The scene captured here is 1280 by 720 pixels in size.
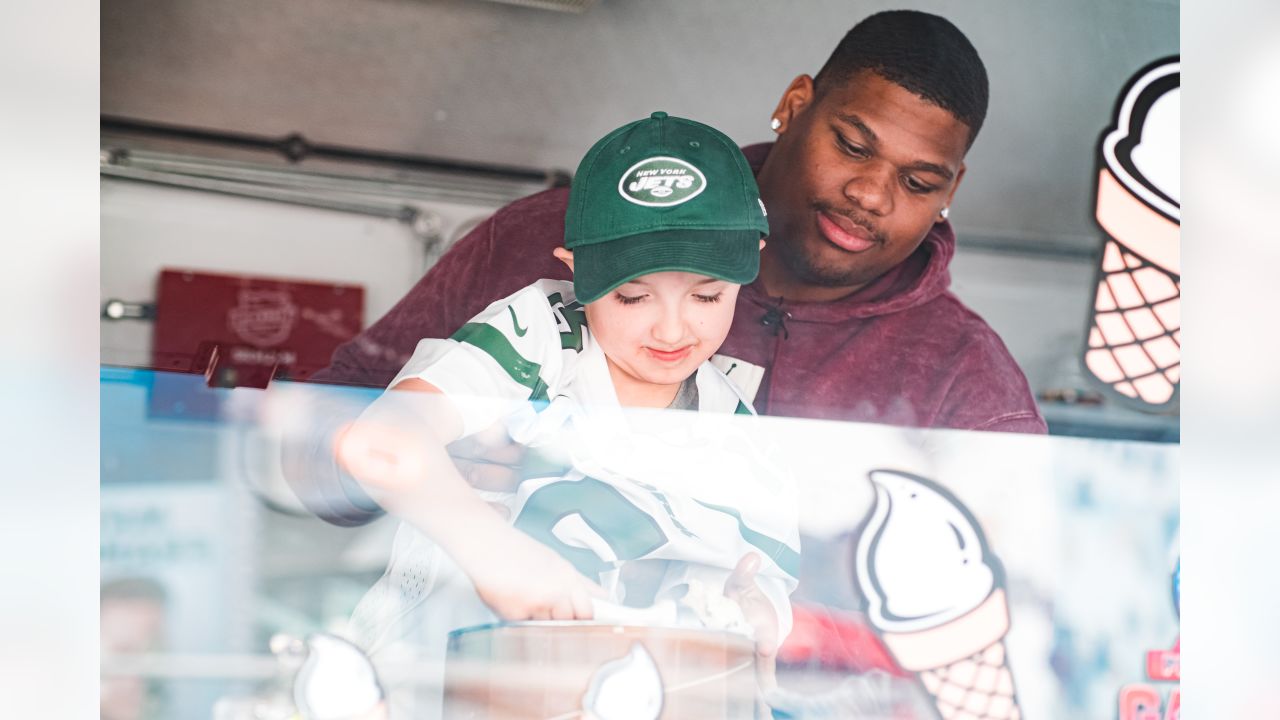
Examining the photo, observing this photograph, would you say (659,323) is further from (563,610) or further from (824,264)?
(563,610)

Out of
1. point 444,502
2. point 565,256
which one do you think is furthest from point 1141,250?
point 444,502

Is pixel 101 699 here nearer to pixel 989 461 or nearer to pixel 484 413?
pixel 484 413

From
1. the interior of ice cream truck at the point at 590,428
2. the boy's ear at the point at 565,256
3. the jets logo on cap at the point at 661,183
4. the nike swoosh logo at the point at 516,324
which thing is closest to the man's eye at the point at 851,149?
the interior of ice cream truck at the point at 590,428

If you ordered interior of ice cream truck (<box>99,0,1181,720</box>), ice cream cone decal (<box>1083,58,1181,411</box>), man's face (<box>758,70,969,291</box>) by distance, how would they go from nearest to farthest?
interior of ice cream truck (<box>99,0,1181,720</box>) → man's face (<box>758,70,969,291</box>) → ice cream cone decal (<box>1083,58,1181,411</box>)

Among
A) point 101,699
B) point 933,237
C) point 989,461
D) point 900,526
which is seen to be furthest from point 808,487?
point 101,699

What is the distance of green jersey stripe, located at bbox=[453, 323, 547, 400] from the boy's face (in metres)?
0.16

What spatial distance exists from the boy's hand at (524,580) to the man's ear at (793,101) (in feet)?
3.50

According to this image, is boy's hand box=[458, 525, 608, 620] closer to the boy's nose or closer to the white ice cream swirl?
the boy's nose

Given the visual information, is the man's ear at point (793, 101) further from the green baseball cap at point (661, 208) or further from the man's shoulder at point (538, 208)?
the man's shoulder at point (538, 208)

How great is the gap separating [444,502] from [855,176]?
1.17 meters

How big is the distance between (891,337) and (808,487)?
0.40 metres

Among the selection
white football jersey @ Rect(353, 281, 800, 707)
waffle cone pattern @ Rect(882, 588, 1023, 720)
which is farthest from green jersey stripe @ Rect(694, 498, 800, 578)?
waffle cone pattern @ Rect(882, 588, 1023, 720)

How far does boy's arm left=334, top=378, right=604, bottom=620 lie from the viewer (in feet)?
8.18

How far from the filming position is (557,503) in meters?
2.57
